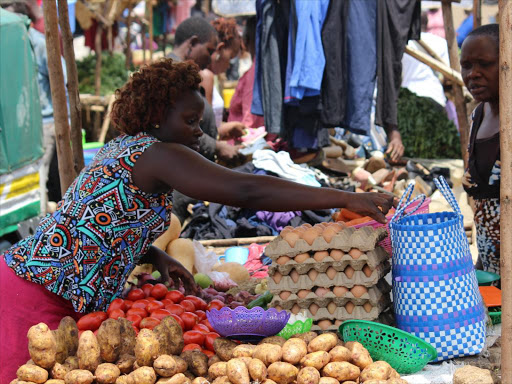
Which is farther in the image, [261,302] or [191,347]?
[261,302]

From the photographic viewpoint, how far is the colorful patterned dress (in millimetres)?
2541

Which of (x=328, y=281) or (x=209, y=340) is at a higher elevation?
(x=328, y=281)

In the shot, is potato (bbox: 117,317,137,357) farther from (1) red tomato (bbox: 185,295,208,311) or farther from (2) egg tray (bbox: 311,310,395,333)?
(2) egg tray (bbox: 311,310,395,333)

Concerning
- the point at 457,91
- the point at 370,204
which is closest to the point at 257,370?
the point at 370,204

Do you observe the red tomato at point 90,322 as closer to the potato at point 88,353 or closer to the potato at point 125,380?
the potato at point 88,353

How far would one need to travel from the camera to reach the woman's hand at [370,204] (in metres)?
2.35

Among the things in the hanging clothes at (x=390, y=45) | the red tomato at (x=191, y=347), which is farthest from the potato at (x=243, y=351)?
the hanging clothes at (x=390, y=45)

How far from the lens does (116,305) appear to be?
8.31 ft

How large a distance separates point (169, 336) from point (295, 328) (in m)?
0.44

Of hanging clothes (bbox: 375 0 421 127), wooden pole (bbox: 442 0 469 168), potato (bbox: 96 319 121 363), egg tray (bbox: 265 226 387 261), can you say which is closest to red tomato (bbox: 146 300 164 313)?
potato (bbox: 96 319 121 363)

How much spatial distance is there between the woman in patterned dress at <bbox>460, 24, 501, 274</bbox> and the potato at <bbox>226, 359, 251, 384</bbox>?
1.78m

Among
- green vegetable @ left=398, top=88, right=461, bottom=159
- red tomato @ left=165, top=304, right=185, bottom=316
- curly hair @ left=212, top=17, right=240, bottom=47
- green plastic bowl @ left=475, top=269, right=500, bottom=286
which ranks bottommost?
green vegetable @ left=398, top=88, right=461, bottom=159

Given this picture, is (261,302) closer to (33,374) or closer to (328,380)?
(328,380)

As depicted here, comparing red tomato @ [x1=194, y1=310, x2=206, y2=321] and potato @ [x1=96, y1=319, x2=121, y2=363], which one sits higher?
potato @ [x1=96, y1=319, x2=121, y2=363]
